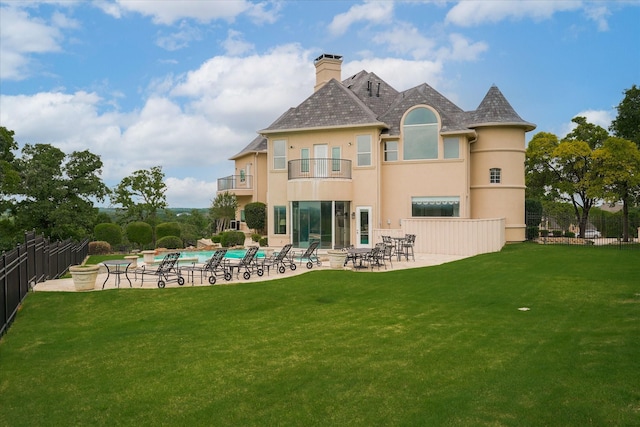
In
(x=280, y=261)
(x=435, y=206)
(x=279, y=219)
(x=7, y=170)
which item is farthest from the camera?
(x=279, y=219)

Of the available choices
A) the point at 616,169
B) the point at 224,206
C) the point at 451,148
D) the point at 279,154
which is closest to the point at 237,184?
the point at 224,206

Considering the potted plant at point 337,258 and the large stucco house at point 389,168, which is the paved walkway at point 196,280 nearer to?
the potted plant at point 337,258

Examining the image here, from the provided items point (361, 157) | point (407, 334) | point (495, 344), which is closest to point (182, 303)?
point (407, 334)

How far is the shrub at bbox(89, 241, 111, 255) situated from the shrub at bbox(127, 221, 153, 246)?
4343mm

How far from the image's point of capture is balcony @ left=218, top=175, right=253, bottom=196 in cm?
3678

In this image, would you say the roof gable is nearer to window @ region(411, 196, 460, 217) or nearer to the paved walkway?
window @ region(411, 196, 460, 217)

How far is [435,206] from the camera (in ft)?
94.3

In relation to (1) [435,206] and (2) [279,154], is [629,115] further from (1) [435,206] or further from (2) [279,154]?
(2) [279,154]

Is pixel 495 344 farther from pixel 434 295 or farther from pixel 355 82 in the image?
pixel 355 82

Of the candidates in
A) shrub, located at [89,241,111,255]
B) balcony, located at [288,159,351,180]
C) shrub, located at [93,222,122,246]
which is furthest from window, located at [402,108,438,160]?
shrub, located at [93,222,122,246]

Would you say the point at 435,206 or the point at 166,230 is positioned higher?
the point at 435,206

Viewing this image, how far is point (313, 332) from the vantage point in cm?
989

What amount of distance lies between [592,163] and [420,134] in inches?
501

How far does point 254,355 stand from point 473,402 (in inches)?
141
